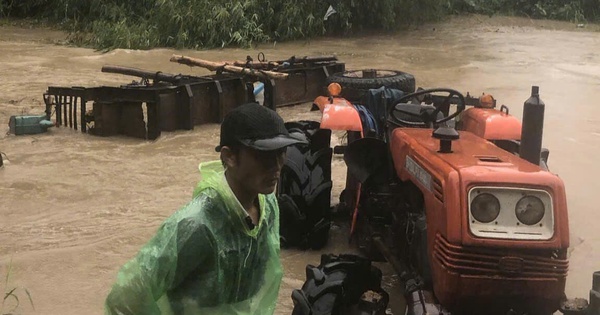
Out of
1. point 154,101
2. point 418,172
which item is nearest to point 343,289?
point 418,172

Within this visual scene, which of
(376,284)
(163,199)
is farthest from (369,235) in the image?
(163,199)

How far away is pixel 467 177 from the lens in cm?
359

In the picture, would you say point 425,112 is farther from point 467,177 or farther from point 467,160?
point 467,177

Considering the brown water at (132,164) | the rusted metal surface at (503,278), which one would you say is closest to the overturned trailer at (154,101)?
the brown water at (132,164)

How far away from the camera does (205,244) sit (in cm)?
232

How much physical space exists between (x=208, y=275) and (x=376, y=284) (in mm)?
2033

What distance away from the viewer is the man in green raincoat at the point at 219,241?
2.28 metres

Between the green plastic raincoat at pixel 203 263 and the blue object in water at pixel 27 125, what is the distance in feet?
24.8

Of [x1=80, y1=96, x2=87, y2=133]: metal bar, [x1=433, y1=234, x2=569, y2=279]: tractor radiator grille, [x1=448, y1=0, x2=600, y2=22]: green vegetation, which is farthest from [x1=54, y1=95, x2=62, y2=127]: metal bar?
[x1=448, y1=0, x2=600, y2=22]: green vegetation

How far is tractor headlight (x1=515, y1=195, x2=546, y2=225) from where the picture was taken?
3521 mm

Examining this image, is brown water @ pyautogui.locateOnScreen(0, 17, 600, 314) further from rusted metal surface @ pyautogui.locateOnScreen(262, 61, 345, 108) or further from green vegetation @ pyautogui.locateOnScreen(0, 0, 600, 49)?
green vegetation @ pyautogui.locateOnScreen(0, 0, 600, 49)

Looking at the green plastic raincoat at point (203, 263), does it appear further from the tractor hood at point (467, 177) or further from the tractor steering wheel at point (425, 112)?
the tractor steering wheel at point (425, 112)

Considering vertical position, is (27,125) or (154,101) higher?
(154,101)

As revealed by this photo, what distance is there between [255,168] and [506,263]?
1.58 meters
